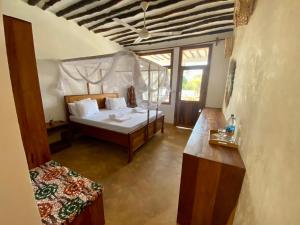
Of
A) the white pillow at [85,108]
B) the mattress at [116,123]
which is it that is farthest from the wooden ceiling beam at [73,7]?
the mattress at [116,123]

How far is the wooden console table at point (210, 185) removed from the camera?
3.96ft

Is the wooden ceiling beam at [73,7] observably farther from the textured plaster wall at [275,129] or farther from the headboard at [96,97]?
the textured plaster wall at [275,129]

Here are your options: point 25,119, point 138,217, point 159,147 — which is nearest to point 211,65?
point 159,147

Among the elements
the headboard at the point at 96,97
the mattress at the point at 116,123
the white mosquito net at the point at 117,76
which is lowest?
the mattress at the point at 116,123

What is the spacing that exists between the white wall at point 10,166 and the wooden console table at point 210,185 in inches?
45.8

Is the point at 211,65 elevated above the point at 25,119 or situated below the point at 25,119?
above

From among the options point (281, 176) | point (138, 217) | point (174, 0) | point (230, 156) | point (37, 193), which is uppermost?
point (174, 0)

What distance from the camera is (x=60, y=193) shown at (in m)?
1.25

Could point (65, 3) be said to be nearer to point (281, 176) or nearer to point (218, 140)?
point (218, 140)

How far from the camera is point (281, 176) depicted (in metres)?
0.65

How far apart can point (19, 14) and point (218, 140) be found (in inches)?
156

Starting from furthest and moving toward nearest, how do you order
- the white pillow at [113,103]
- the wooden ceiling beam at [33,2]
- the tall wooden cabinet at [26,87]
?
the white pillow at [113,103] → the wooden ceiling beam at [33,2] → the tall wooden cabinet at [26,87]

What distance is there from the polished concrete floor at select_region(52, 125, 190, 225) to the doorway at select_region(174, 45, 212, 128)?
1279 millimetres

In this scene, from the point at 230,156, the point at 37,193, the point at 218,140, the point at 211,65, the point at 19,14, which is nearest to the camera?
the point at 37,193
